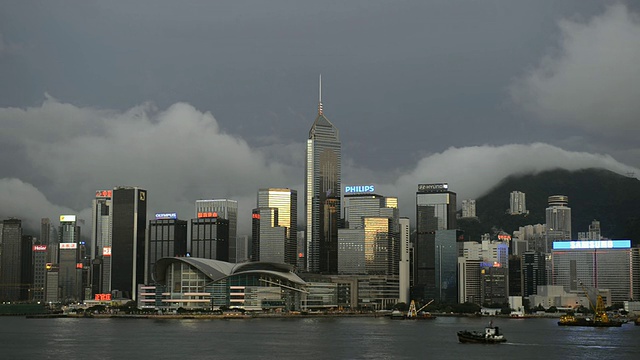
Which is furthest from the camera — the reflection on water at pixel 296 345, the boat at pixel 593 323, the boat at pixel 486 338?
the boat at pixel 593 323

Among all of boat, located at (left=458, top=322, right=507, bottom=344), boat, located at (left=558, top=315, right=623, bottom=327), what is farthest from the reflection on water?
boat, located at (left=558, top=315, right=623, bottom=327)

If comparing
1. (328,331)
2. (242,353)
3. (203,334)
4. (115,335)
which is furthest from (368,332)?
(242,353)

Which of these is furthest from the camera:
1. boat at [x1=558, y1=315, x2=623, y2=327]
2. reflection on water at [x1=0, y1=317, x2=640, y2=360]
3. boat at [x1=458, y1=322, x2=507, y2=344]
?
boat at [x1=558, y1=315, x2=623, y2=327]

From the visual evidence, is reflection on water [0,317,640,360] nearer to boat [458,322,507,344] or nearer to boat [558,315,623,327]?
boat [458,322,507,344]

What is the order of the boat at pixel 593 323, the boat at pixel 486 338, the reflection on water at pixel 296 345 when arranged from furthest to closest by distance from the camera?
the boat at pixel 593 323, the boat at pixel 486 338, the reflection on water at pixel 296 345

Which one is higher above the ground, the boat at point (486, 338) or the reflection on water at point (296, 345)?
the boat at point (486, 338)

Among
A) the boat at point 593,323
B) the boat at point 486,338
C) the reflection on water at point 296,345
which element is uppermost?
the boat at point 486,338

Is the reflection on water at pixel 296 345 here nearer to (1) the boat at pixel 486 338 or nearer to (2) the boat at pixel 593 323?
(1) the boat at pixel 486 338

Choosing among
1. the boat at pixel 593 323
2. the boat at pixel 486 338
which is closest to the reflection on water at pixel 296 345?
the boat at pixel 486 338

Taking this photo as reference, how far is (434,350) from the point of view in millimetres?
→ 110812

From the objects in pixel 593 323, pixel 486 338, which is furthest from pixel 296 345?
pixel 593 323

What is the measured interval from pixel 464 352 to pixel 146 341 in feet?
137

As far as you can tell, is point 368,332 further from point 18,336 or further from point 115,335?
point 18,336

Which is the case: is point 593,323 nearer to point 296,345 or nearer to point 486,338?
point 486,338
